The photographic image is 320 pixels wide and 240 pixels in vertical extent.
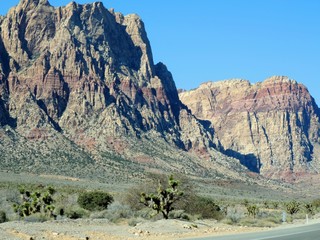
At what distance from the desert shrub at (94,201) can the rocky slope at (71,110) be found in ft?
210

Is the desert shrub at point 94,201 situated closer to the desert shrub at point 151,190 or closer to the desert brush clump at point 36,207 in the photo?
the desert shrub at point 151,190

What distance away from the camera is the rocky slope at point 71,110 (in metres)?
139

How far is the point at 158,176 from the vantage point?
56.3 metres

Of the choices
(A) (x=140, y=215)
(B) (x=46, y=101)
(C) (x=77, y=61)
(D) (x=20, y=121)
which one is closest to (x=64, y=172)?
(D) (x=20, y=121)

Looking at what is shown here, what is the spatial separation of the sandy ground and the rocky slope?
89.5 m

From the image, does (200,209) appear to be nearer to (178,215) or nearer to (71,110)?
(178,215)

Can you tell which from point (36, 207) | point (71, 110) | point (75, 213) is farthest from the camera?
point (71, 110)

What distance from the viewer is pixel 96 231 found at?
105ft

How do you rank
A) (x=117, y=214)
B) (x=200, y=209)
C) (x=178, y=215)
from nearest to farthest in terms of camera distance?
(x=178, y=215)
(x=117, y=214)
(x=200, y=209)

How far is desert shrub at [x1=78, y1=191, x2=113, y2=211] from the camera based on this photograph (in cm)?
5824

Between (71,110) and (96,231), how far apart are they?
456ft

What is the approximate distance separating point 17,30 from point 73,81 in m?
27.3

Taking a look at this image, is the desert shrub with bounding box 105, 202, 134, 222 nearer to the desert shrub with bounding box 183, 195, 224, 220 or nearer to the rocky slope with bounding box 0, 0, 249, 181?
the desert shrub with bounding box 183, 195, 224, 220

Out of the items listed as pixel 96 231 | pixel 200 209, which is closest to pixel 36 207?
pixel 200 209
